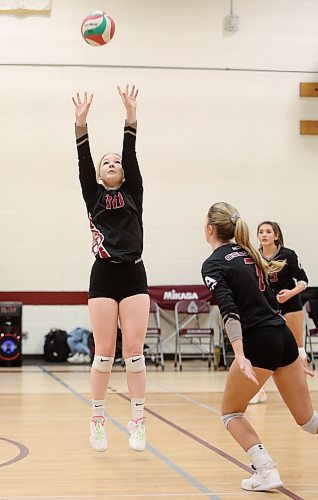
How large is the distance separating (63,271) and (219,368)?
10.6ft

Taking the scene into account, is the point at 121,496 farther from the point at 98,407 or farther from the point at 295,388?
the point at 98,407

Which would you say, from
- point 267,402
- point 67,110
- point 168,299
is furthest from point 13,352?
point 267,402

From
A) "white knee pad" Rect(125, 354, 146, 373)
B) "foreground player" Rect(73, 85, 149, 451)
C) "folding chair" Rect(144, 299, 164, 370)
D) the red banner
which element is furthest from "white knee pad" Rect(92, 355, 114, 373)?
the red banner

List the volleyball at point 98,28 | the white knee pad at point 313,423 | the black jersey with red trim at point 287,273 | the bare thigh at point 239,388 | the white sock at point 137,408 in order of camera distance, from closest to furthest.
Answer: the bare thigh at point 239,388, the white knee pad at point 313,423, the white sock at point 137,408, the volleyball at point 98,28, the black jersey with red trim at point 287,273

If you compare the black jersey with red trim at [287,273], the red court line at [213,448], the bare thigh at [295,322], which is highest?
the black jersey with red trim at [287,273]

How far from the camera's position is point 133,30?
1437cm

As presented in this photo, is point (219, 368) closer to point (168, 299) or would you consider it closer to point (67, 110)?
point (168, 299)

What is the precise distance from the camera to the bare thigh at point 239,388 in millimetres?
4262

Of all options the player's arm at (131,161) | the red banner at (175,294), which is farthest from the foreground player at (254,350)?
the red banner at (175,294)

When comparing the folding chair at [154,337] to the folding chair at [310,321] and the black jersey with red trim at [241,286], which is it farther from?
the black jersey with red trim at [241,286]

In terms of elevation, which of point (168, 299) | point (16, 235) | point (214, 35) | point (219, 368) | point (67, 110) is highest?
point (214, 35)

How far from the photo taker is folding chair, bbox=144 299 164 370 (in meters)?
13.3

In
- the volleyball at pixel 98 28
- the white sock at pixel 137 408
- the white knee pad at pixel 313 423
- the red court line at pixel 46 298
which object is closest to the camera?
the white knee pad at pixel 313 423

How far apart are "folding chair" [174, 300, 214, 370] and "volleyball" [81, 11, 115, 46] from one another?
6750mm
